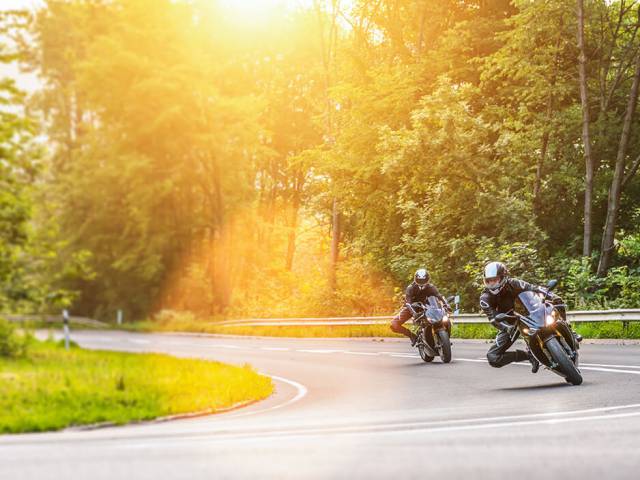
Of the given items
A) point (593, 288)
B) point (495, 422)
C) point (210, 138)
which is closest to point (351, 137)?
point (210, 138)

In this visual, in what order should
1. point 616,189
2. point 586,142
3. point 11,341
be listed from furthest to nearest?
1. point 586,142
2. point 616,189
3. point 11,341

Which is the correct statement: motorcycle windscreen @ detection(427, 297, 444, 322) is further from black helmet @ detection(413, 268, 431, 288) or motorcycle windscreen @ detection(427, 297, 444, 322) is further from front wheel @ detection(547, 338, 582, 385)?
front wheel @ detection(547, 338, 582, 385)

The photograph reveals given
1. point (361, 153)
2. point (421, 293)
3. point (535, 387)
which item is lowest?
point (535, 387)

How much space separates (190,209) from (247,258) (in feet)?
73.3

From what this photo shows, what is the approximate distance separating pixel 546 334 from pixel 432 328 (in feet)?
17.3

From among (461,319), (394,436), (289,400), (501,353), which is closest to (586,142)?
(461,319)

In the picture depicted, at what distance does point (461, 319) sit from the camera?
25297 millimetres

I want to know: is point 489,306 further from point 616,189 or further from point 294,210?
point 294,210

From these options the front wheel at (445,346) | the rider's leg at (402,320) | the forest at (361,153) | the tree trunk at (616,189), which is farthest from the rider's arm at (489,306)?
the tree trunk at (616,189)

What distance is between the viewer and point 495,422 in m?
8.78

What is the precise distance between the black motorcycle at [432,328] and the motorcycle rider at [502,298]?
3.75 metres

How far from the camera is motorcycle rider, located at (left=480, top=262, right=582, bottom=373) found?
1209 centimetres

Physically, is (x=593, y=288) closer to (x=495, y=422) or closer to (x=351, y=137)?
(x=351, y=137)

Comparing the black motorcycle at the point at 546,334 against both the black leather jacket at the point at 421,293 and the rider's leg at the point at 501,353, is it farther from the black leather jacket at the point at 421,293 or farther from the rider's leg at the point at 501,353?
the black leather jacket at the point at 421,293
